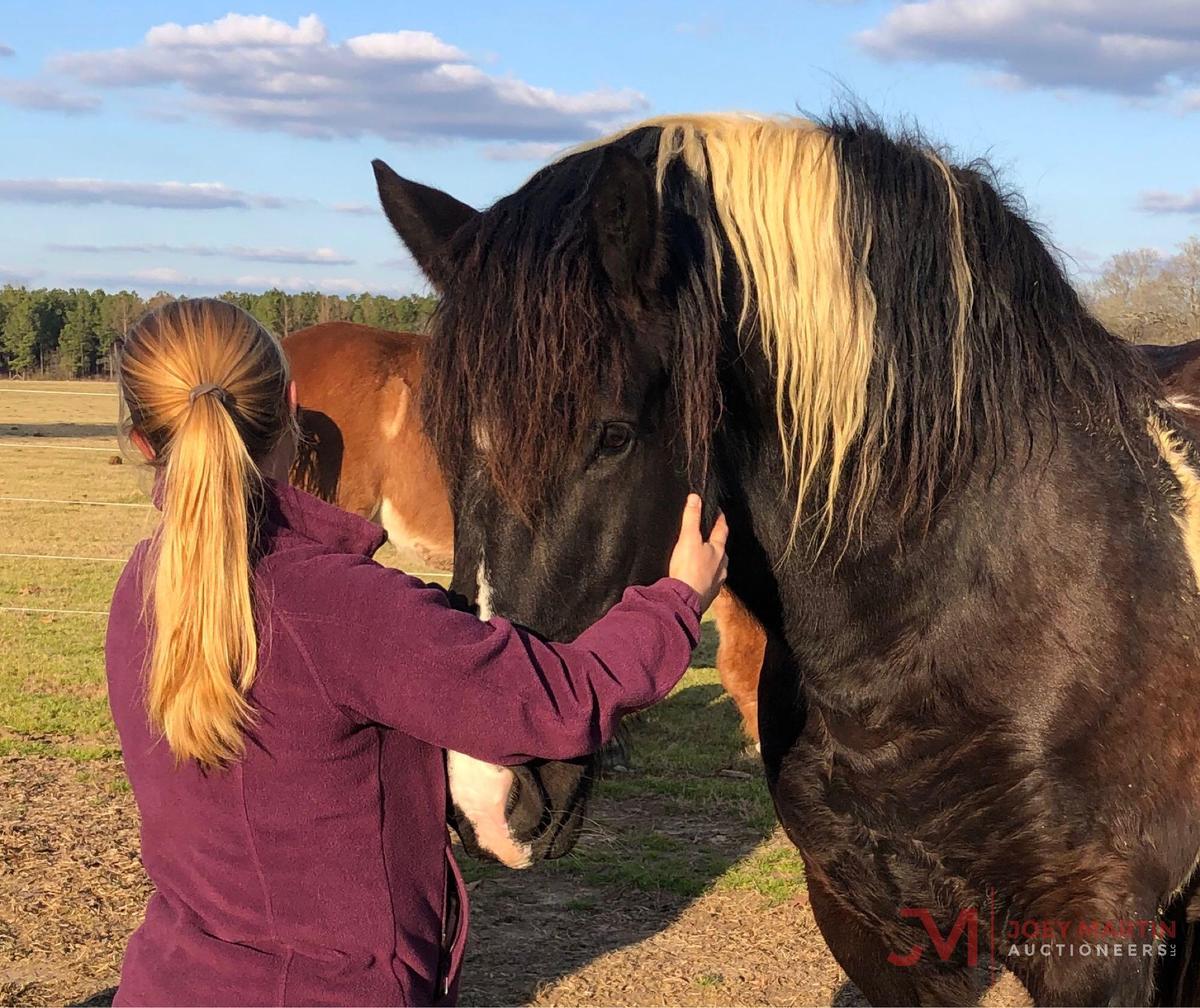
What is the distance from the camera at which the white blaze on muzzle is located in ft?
5.48

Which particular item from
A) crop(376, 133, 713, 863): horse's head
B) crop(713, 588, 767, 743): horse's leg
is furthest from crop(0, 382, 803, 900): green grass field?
crop(376, 133, 713, 863): horse's head

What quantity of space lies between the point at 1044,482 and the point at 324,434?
20.7 ft

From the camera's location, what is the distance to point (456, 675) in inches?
59.5

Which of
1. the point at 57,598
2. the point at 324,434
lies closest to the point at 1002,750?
the point at 324,434

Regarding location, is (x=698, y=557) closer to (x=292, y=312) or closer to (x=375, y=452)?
(x=375, y=452)

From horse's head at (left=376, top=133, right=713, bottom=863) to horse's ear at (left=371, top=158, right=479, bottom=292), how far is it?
268mm

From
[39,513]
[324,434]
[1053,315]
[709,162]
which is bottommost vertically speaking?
[39,513]

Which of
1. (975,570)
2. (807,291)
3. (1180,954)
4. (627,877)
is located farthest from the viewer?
(627,877)

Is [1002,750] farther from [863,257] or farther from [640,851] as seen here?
[640,851]

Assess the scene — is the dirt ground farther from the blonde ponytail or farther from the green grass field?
the blonde ponytail

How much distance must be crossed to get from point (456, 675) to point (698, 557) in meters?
0.43

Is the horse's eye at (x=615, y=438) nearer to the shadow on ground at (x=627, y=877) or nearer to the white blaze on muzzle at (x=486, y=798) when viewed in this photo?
the white blaze on muzzle at (x=486, y=798)

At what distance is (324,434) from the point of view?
7.77m

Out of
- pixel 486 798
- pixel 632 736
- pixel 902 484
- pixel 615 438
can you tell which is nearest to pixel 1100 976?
pixel 902 484
